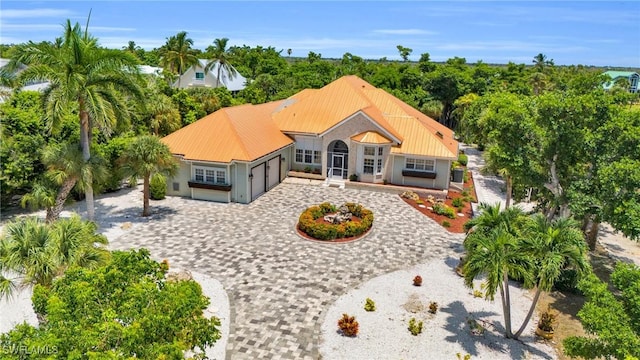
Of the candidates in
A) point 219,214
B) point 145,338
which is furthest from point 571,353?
point 219,214

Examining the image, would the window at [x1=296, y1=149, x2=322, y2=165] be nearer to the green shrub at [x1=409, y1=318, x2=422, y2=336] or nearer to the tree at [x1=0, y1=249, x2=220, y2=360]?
the green shrub at [x1=409, y1=318, x2=422, y2=336]

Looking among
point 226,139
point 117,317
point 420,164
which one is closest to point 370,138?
point 420,164

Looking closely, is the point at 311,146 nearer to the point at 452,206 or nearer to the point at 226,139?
the point at 226,139

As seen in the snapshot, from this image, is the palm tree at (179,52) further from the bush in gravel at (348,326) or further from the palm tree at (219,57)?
the bush in gravel at (348,326)

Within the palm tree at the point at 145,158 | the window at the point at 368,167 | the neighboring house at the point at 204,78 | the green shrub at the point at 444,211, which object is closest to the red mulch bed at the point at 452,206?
the green shrub at the point at 444,211

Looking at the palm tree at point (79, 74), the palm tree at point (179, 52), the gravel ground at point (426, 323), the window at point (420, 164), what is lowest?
the gravel ground at point (426, 323)

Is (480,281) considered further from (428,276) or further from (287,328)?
(287,328)
